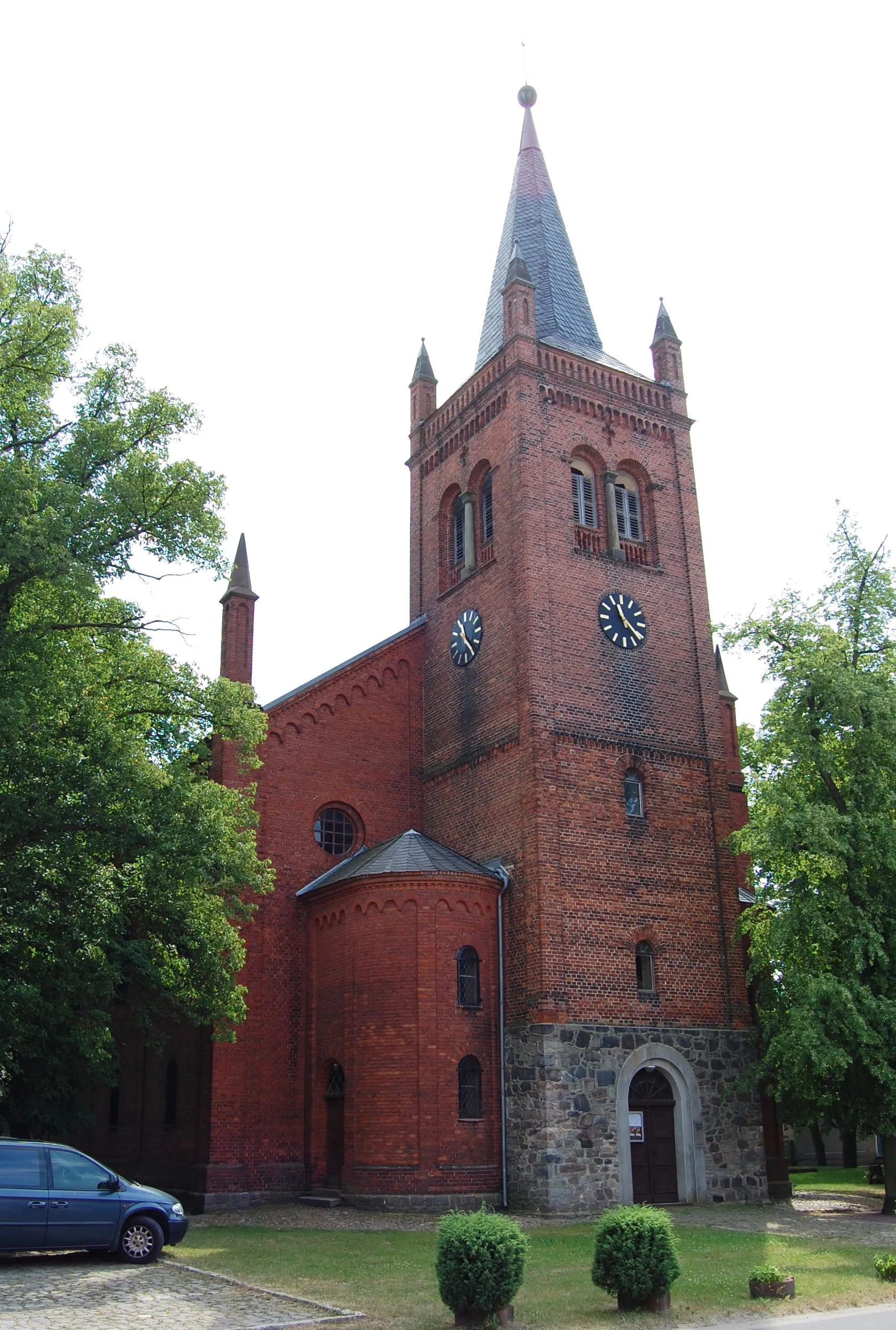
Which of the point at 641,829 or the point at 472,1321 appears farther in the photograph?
the point at 641,829

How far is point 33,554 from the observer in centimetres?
1584

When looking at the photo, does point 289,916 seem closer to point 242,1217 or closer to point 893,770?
point 242,1217

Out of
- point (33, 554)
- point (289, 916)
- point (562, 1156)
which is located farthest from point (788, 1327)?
point (289, 916)

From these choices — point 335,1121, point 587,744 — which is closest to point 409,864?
point 587,744

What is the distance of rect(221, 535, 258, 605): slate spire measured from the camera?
2698cm

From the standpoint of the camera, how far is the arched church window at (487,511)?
92.0 ft

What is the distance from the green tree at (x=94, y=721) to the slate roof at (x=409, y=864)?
148 inches

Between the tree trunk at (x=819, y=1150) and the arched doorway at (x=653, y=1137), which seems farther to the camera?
the tree trunk at (x=819, y=1150)

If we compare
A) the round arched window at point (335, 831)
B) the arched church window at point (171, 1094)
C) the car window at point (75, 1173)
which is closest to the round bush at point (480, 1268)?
the car window at point (75, 1173)

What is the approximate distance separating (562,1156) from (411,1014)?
12.3 ft

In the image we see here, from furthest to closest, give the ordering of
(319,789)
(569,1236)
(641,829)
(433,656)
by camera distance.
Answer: (433,656), (319,789), (641,829), (569,1236)

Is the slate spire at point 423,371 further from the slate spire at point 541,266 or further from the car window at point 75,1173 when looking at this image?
the car window at point 75,1173

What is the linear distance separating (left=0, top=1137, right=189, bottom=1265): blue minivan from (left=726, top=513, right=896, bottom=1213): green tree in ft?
37.0

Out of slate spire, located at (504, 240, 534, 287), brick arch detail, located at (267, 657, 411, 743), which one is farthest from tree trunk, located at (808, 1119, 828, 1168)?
slate spire, located at (504, 240, 534, 287)
